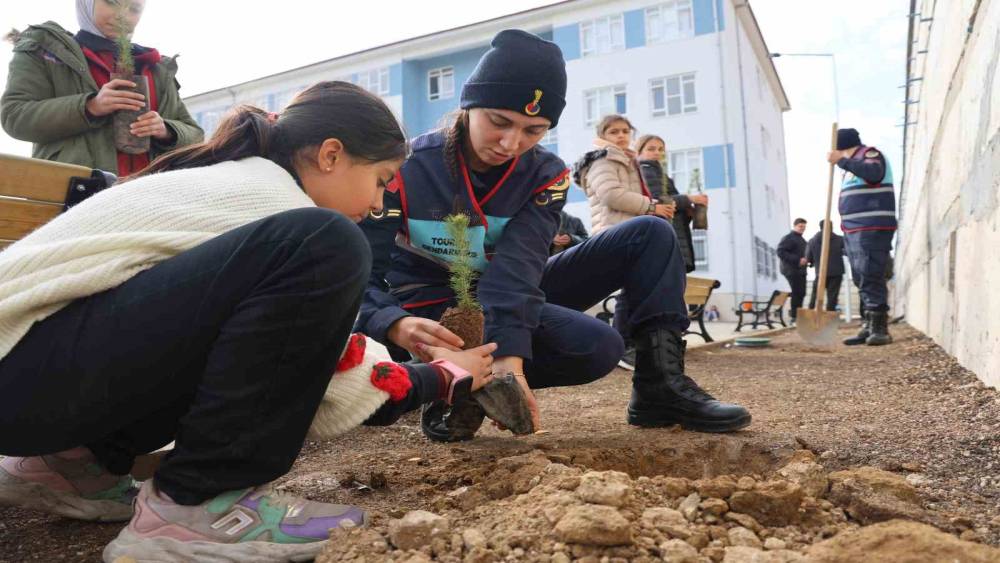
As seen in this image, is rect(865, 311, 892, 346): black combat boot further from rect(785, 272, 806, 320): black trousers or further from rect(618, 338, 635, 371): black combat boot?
rect(785, 272, 806, 320): black trousers

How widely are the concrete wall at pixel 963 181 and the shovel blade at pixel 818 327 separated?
2.38 ft

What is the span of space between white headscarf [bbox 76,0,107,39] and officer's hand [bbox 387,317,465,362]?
1.79 metres

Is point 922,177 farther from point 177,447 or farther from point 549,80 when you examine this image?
point 177,447

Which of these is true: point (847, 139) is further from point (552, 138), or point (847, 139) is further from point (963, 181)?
point (552, 138)

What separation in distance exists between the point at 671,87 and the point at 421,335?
57.2ft

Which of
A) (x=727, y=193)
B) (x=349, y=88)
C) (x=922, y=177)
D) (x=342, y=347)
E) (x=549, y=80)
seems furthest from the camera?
(x=727, y=193)

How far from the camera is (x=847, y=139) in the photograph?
600 cm

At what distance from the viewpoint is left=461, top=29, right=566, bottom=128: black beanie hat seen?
2.11 m

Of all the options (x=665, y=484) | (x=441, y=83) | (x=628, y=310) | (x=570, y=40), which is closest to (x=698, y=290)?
(x=628, y=310)

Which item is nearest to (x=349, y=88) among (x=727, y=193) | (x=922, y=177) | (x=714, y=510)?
(x=714, y=510)

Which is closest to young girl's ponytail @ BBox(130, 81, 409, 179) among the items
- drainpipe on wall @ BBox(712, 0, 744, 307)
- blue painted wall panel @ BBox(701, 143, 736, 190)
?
drainpipe on wall @ BBox(712, 0, 744, 307)

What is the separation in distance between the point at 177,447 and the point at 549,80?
4.80ft

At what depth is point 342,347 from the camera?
130 centimetres

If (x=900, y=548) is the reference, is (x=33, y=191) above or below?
above
